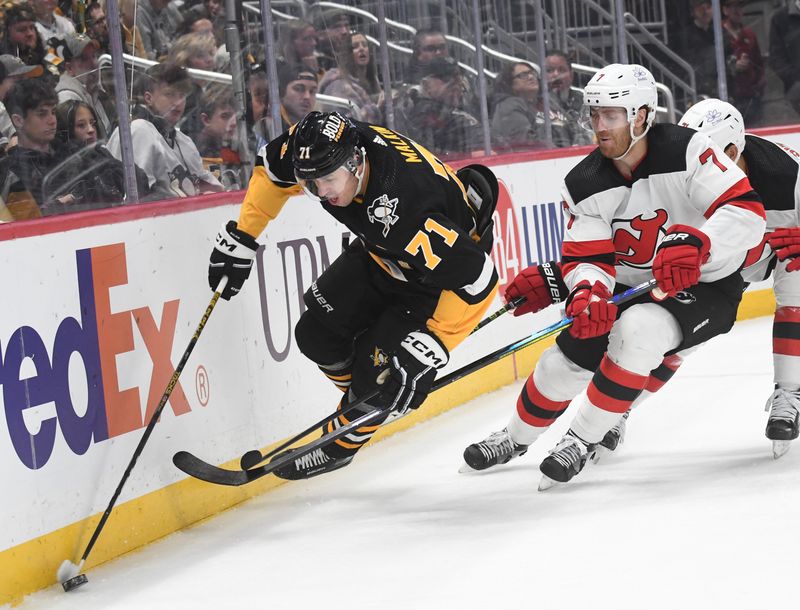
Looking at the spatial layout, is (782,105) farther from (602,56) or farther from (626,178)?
Result: (626,178)

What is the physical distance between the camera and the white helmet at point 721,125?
12.5 feet

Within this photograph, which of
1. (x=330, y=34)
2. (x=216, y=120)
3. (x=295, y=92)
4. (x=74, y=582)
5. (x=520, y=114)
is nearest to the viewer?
(x=74, y=582)

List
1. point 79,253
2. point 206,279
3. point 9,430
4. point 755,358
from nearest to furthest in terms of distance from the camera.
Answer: point 9,430 → point 79,253 → point 206,279 → point 755,358

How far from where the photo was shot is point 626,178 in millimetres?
3555

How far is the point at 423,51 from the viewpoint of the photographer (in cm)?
566

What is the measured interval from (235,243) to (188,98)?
85 cm

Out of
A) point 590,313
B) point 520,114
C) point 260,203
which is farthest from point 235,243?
point 520,114

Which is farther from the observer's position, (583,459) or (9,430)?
(583,459)

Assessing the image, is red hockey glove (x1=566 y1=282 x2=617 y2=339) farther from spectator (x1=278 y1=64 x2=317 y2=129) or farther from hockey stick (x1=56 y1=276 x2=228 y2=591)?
spectator (x1=278 y1=64 x2=317 y2=129)

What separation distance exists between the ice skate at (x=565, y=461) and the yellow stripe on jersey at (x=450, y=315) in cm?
47

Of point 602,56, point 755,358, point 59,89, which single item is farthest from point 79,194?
point 602,56

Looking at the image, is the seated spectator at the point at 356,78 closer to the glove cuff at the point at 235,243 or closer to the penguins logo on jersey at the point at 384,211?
the glove cuff at the point at 235,243

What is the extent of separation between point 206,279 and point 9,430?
3.13 ft

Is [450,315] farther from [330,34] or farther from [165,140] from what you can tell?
[330,34]
